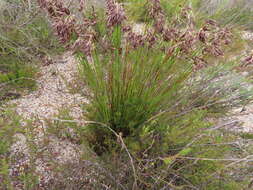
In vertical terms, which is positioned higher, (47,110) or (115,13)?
(115,13)

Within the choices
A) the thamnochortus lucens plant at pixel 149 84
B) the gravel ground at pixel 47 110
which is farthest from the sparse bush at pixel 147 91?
the gravel ground at pixel 47 110

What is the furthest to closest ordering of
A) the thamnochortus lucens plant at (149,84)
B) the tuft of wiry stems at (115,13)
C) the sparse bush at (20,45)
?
the sparse bush at (20,45) → the thamnochortus lucens plant at (149,84) → the tuft of wiry stems at (115,13)

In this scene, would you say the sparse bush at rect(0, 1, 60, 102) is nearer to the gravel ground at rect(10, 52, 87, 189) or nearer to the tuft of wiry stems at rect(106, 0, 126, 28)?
the gravel ground at rect(10, 52, 87, 189)

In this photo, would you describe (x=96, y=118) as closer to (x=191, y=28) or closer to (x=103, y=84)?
(x=103, y=84)

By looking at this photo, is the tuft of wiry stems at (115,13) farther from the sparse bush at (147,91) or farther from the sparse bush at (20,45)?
the sparse bush at (20,45)

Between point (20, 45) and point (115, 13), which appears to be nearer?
point (115, 13)

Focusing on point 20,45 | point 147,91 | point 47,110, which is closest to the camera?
point 147,91

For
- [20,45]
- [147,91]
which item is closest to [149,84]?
[147,91]

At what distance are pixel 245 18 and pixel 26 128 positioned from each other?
4.15m

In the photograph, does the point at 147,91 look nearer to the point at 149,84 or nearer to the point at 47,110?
the point at 149,84

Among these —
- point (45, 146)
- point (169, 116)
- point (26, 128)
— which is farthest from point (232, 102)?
point (26, 128)

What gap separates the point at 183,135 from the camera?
4.62 ft

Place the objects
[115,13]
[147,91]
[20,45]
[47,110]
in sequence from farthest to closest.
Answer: [20,45]
[47,110]
[147,91]
[115,13]

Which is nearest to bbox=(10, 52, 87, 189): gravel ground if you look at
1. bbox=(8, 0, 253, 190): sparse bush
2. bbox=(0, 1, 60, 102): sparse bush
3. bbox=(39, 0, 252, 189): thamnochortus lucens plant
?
bbox=(0, 1, 60, 102): sparse bush
